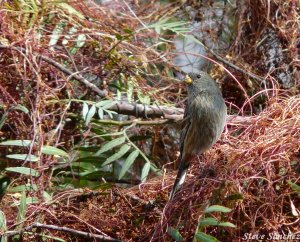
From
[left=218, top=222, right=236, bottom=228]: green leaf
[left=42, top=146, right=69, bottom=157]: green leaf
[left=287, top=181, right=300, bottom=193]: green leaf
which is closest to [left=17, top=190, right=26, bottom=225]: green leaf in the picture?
[left=42, top=146, right=69, bottom=157]: green leaf

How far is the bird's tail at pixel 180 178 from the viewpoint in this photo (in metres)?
4.47

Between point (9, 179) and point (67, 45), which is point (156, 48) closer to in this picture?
point (67, 45)

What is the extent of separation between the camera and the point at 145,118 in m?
5.36

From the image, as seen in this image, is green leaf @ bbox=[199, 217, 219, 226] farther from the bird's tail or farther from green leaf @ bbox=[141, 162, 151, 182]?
green leaf @ bbox=[141, 162, 151, 182]

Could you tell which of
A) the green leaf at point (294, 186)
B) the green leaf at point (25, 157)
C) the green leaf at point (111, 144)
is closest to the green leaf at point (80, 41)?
the green leaf at point (111, 144)

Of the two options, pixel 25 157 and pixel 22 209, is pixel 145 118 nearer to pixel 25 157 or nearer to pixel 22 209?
pixel 25 157

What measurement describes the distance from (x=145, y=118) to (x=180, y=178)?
2.69 ft

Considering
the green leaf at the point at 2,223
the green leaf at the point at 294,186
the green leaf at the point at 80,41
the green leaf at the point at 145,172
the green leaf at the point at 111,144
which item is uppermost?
the green leaf at the point at 80,41

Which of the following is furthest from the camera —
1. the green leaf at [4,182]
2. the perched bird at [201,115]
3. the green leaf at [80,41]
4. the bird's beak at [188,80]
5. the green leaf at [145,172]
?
the bird's beak at [188,80]

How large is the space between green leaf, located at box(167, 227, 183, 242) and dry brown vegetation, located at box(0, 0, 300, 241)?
3.2 inches

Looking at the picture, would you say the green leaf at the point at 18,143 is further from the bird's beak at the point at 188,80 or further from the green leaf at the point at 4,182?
the bird's beak at the point at 188,80

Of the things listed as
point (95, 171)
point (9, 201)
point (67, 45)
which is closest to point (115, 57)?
point (67, 45)

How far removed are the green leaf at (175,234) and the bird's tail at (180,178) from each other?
27 centimetres

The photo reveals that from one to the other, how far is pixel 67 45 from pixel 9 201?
101cm
